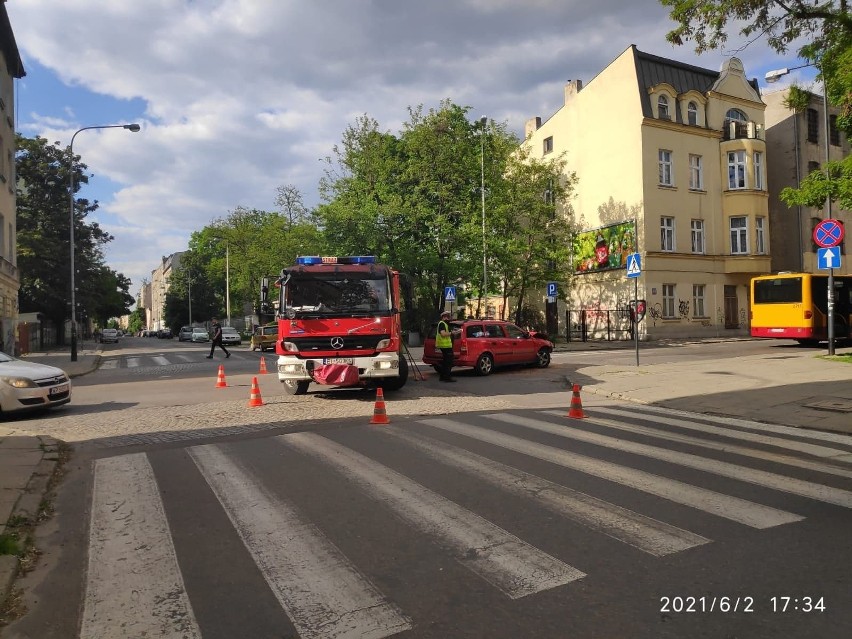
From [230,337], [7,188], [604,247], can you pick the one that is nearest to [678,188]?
[604,247]

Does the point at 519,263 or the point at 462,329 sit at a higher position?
the point at 519,263

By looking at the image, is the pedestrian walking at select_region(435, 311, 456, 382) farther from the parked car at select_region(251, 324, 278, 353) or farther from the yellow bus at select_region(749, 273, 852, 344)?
the parked car at select_region(251, 324, 278, 353)

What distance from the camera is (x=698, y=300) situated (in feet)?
116

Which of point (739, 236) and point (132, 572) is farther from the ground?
point (739, 236)

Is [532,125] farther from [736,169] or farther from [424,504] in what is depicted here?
[424,504]

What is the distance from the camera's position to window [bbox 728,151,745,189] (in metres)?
35.8

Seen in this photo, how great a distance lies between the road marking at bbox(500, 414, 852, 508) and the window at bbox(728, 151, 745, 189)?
1291 inches

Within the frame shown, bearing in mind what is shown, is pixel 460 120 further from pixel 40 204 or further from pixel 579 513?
pixel 40 204

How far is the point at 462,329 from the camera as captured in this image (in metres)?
17.5

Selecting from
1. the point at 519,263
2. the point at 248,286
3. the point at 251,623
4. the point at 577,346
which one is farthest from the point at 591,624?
the point at 248,286

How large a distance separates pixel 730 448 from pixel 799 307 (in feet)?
67.2

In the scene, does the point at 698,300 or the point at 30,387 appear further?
the point at 698,300

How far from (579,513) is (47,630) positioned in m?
3.65

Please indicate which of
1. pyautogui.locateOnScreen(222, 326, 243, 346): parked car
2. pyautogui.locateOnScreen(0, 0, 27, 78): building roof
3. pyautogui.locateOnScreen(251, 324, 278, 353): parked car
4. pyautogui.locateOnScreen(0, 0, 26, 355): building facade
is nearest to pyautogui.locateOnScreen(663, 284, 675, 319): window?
pyautogui.locateOnScreen(251, 324, 278, 353): parked car
